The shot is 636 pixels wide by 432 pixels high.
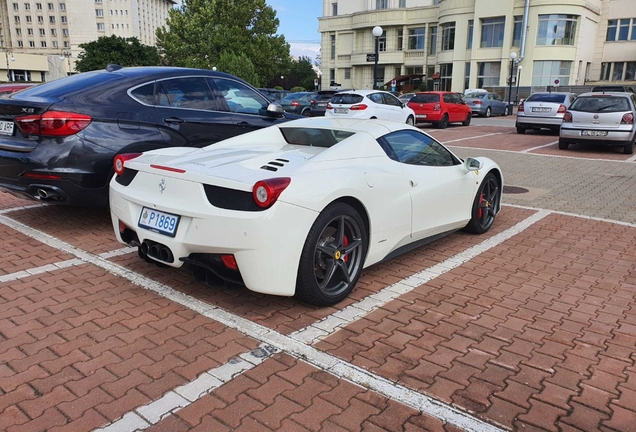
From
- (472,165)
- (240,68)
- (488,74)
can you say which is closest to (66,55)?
(240,68)

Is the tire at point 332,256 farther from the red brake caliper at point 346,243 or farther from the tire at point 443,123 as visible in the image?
the tire at point 443,123

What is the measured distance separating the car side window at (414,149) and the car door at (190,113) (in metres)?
2.57

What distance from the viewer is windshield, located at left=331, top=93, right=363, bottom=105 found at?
18.1 meters

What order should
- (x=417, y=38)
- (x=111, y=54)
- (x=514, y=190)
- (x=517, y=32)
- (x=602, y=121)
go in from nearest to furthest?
1. (x=514, y=190)
2. (x=602, y=121)
3. (x=517, y=32)
4. (x=417, y=38)
5. (x=111, y=54)

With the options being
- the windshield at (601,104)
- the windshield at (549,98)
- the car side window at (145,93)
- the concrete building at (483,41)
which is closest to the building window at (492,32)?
the concrete building at (483,41)

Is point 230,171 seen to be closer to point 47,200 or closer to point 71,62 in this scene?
point 47,200

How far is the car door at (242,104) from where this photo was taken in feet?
21.5

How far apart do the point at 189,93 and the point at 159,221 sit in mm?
2950

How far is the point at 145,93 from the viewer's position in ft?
18.8

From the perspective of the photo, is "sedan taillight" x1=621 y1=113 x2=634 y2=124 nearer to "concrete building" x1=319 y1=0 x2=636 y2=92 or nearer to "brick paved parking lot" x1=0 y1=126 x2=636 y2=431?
"brick paved parking lot" x1=0 y1=126 x2=636 y2=431

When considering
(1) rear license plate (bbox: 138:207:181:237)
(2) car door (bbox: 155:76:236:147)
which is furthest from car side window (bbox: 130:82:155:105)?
(1) rear license plate (bbox: 138:207:181:237)

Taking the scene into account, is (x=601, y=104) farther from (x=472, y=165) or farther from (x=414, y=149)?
(x=414, y=149)

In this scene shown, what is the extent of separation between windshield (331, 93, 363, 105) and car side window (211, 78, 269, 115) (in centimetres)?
1155

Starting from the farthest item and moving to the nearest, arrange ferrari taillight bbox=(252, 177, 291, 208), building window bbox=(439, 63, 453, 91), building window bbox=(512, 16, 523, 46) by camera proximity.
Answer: building window bbox=(439, 63, 453, 91) → building window bbox=(512, 16, 523, 46) → ferrari taillight bbox=(252, 177, 291, 208)
